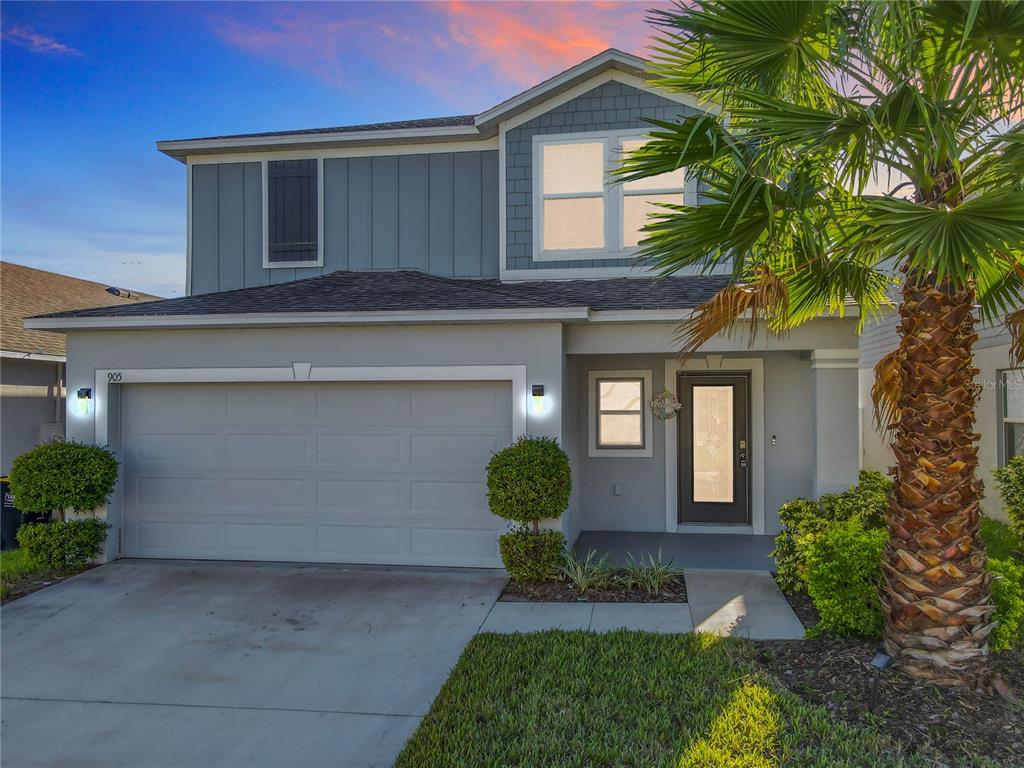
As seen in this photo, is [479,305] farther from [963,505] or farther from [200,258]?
[200,258]

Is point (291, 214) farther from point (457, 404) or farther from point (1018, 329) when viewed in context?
point (1018, 329)

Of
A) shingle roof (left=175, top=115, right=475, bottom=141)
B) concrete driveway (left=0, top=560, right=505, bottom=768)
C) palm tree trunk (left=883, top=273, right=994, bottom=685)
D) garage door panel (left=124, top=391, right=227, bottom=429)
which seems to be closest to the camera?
concrete driveway (left=0, top=560, right=505, bottom=768)

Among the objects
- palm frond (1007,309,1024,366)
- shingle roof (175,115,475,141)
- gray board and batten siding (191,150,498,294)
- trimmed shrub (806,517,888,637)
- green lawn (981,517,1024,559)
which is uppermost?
shingle roof (175,115,475,141)

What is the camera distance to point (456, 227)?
983 centimetres

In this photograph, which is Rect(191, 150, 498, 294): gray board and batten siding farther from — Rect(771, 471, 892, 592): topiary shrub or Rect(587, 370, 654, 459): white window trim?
Rect(771, 471, 892, 592): topiary shrub

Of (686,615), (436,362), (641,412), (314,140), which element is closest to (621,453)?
(641,412)

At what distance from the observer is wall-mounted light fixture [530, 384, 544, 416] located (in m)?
7.31

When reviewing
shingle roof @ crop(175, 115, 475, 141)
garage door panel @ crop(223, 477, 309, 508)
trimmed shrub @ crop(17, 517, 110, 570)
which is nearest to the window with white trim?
shingle roof @ crop(175, 115, 475, 141)

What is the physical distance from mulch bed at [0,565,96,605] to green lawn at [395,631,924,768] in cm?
516

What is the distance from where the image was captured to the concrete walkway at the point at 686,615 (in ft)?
18.3

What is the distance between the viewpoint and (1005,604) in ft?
15.1

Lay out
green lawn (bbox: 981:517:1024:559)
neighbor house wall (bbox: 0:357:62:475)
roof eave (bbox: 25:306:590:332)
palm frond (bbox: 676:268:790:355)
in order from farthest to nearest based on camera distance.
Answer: neighbor house wall (bbox: 0:357:62:475) → green lawn (bbox: 981:517:1024:559) → roof eave (bbox: 25:306:590:332) → palm frond (bbox: 676:268:790:355)

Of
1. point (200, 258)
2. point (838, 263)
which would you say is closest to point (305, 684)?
point (838, 263)

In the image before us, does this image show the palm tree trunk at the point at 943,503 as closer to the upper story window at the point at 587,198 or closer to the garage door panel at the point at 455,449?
the garage door panel at the point at 455,449
